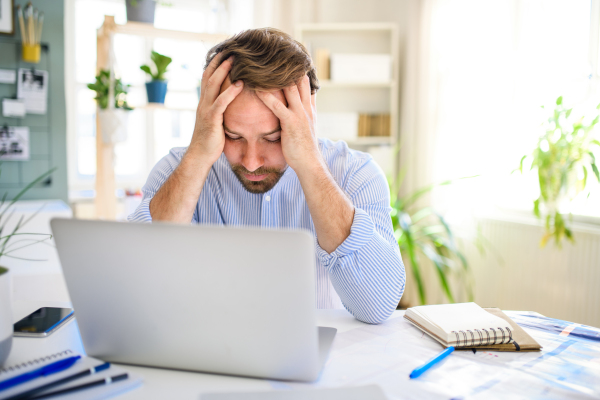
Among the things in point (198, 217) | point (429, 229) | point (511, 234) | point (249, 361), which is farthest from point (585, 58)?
point (249, 361)

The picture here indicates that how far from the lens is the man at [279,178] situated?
945mm

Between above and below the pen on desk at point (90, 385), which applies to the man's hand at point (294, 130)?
above

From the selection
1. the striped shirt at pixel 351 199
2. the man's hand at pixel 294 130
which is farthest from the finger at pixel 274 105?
the striped shirt at pixel 351 199

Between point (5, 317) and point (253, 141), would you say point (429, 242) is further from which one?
point (5, 317)

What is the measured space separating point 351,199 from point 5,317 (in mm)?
773

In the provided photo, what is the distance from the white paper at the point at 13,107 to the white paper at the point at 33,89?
0.03 meters

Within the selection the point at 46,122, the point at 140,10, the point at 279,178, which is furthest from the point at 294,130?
the point at 46,122

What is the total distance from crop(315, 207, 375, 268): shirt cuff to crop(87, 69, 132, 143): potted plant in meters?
1.89

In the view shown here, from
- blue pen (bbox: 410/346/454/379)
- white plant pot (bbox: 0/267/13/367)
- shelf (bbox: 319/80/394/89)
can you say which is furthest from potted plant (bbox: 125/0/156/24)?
blue pen (bbox: 410/346/454/379)

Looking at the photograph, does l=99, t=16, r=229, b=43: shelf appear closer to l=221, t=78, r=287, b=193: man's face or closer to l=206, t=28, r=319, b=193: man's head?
l=206, t=28, r=319, b=193: man's head

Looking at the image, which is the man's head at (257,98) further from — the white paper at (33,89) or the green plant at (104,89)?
the white paper at (33,89)

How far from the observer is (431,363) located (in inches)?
26.1

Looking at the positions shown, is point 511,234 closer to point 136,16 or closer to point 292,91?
point 292,91

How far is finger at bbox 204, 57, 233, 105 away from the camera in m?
1.05
